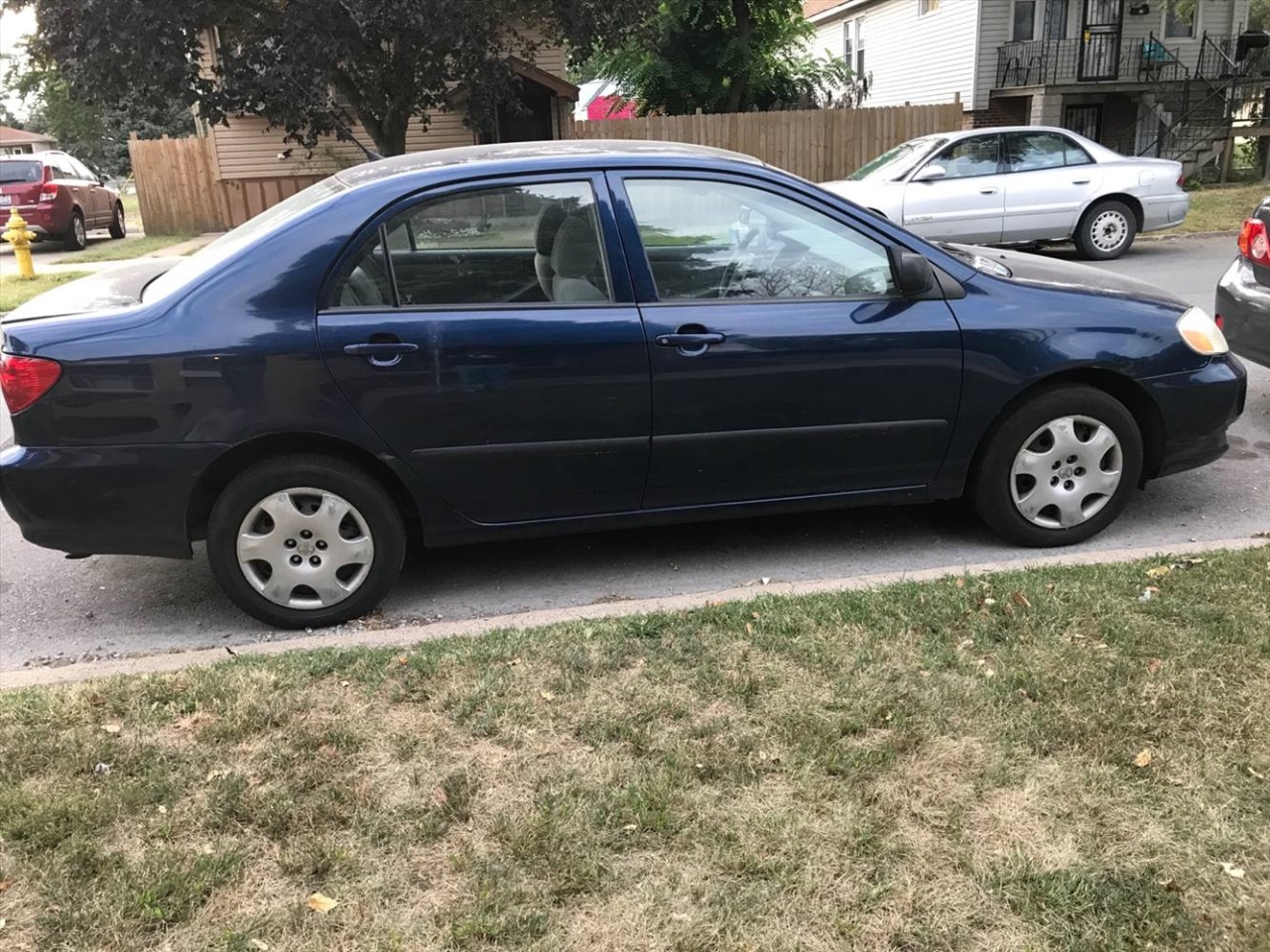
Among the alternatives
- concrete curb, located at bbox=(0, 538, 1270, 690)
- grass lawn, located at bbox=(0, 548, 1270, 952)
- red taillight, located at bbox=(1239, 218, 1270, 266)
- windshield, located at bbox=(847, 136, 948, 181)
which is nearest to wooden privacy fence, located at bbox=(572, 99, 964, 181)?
windshield, located at bbox=(847, 136, 948, 181)

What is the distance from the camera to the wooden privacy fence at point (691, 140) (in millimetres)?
18875

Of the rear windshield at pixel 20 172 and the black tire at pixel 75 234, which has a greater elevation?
the rear windshield at pixel 20 172

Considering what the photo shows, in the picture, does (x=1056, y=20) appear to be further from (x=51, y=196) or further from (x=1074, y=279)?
(x=1074, y=279)

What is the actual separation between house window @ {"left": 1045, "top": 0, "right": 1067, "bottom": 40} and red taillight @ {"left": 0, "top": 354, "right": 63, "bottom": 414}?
23713 millimetres

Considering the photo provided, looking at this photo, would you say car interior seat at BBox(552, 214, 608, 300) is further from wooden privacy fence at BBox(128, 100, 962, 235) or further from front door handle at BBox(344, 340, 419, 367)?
wooden privacy fence at BBox(128, 100, 962, 235)

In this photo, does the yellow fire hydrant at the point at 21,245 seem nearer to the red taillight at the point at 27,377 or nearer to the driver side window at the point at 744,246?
the red taillight at the point at 27,377

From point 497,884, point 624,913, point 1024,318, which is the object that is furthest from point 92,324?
point 1024,318

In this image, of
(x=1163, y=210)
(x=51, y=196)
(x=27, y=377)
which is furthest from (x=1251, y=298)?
(x=51, y=196)

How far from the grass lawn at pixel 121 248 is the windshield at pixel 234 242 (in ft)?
45.5

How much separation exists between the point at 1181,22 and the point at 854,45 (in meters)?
9.50

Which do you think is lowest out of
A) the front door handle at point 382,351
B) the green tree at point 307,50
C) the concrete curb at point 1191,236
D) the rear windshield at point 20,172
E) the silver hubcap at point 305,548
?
the silver hubcap at point 305,548

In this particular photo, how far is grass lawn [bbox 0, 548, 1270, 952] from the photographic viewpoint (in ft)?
7.82

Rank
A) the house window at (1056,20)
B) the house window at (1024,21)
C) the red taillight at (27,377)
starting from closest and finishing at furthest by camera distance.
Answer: the red taillight at (27,377), the house window at (1056,20), the house window at (1024,21)

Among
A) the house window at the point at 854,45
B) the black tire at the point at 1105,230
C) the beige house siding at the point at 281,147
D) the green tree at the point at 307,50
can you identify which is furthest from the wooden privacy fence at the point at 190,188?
the house window at the point at 854,45
